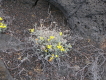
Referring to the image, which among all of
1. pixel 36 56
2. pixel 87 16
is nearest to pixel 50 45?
pixel 36 56

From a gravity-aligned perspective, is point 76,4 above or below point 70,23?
above

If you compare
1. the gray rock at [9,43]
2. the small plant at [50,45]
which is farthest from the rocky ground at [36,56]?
the small plant at [50,45]

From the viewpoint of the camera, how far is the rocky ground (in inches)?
99.4

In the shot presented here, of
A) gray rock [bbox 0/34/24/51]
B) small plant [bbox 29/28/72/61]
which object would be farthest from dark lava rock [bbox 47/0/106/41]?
gray rock [bbox 0/34/24/51]

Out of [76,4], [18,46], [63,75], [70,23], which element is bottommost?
[63,75]

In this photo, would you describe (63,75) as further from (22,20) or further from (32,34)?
(22,20)

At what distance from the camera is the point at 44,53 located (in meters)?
2.72

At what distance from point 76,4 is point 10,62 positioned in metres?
1.61

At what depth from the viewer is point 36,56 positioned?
2684 millimetres

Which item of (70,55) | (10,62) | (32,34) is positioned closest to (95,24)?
(70,55)

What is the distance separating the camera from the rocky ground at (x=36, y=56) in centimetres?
253

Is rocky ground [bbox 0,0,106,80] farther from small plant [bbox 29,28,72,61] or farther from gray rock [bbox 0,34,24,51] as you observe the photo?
small plant [bbox 29,28,72,61]

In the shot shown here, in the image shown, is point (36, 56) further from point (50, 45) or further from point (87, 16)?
point (87, 16)

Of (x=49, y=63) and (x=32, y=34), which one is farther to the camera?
(x=32, y=34)
